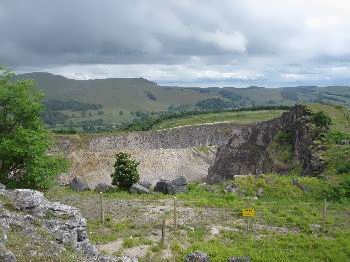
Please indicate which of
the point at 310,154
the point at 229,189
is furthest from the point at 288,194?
the point at 310,154

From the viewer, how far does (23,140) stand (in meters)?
33.5

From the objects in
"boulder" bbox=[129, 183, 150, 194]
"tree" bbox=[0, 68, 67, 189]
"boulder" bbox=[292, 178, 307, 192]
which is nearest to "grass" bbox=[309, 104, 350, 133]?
"boulder" bbox=[292, 178, 307, 192]

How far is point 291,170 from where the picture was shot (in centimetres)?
4766

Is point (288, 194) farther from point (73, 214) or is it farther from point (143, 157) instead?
point (143, 157)

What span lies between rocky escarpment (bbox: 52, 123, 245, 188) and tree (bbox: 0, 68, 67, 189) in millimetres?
30136

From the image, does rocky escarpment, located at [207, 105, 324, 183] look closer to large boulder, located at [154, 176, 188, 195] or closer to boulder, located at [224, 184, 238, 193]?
boulder, located at [224, 184, 238, 193]

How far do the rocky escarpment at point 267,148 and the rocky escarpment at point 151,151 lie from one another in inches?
433

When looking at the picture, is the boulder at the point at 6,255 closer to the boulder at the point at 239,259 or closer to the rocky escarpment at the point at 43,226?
the rocky escarpment at the point at 43,226

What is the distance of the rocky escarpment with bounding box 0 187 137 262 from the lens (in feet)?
49.1

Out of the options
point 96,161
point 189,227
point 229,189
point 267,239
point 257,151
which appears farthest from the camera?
point 96,161

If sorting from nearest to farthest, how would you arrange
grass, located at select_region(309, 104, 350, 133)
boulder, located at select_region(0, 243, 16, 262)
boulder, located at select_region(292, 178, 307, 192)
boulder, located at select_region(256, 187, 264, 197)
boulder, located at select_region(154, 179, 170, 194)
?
boulder, located at select_region(0, 243, 16, 262) < boulder, located at select_region(292, 178, 307, 192) < boulder, located at select_region(256, 187, 264, 197) < boulder, located at select_region(154, 179, 170, 194) < grass, located at select_region(309, 104, 350, 133)

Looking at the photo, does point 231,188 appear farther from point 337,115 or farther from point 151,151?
point 151,151

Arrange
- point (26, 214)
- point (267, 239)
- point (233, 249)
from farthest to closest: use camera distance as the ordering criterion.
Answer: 1. point (267, 239)
2. point (233, 249)
3. point (26, 214)

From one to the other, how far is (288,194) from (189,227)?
12.2 m
